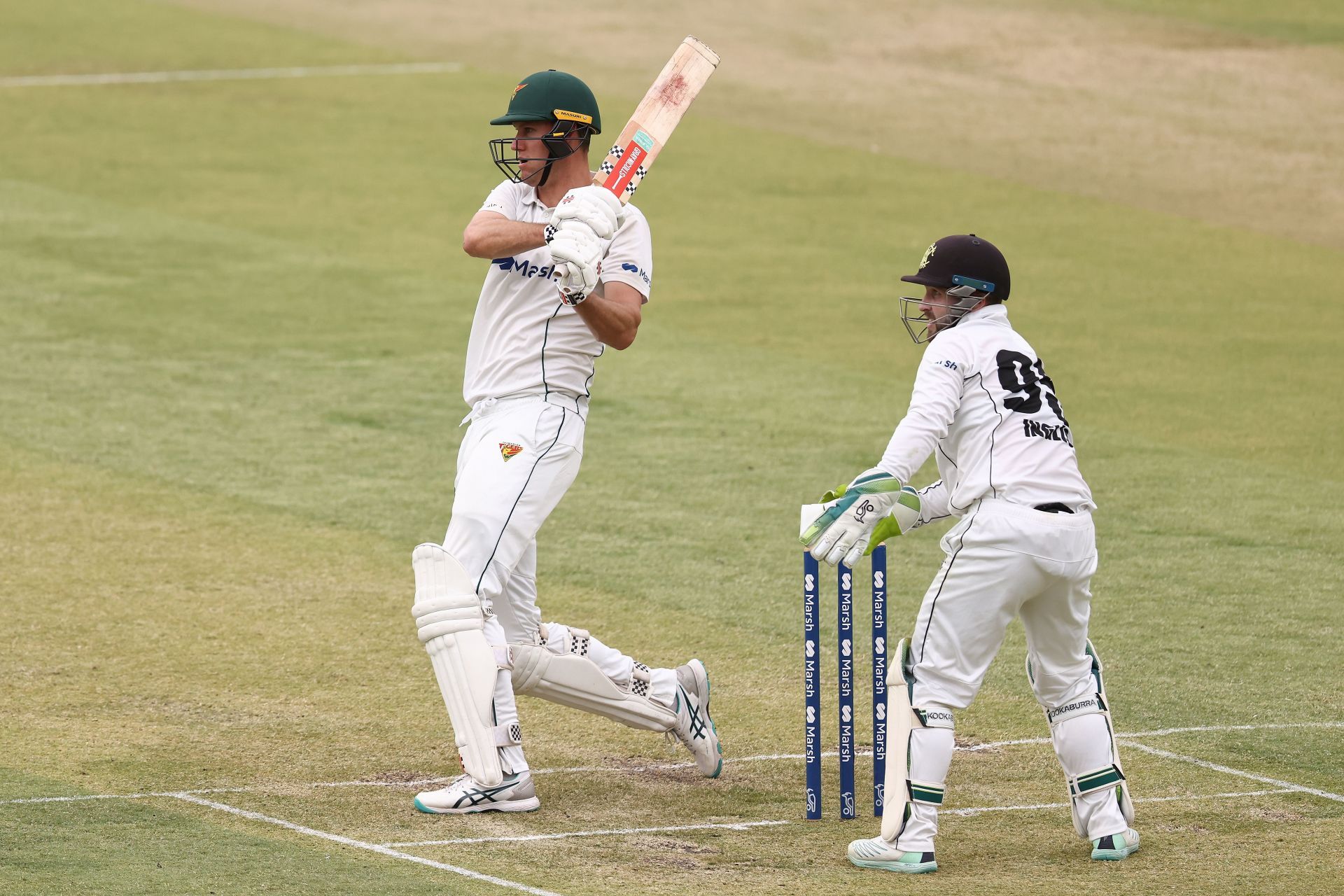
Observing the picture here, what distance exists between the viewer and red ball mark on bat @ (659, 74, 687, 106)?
6445 millimetres

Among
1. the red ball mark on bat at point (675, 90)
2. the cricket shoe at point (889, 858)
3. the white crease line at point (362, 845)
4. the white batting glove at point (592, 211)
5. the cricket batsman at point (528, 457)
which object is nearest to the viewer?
the white crease line at point (362, 845)

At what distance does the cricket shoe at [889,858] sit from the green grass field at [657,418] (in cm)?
6

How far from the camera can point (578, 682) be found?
6281 mm

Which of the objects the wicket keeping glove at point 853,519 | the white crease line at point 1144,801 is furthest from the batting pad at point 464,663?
the white crease line at point 1144,801

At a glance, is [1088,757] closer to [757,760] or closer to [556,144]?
[757,760]

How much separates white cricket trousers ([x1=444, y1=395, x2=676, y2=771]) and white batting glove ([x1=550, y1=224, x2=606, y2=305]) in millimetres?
570

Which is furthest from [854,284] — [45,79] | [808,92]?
[45,79]

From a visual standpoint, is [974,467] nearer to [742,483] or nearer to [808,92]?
[742,483]

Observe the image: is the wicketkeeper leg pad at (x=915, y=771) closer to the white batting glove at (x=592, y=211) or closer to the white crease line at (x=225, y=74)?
the white batting glove at (x=592, y=211)

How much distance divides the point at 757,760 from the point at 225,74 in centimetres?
1686

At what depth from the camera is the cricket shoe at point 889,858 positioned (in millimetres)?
5406

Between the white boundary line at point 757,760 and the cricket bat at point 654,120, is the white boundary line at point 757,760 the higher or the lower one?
the lower one

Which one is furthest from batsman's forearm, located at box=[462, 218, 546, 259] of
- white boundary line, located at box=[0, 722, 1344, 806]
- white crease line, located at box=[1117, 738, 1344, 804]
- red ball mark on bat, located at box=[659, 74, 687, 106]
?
white crease line, located at box=[1117, 738, 1344, 804]

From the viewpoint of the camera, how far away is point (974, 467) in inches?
222
